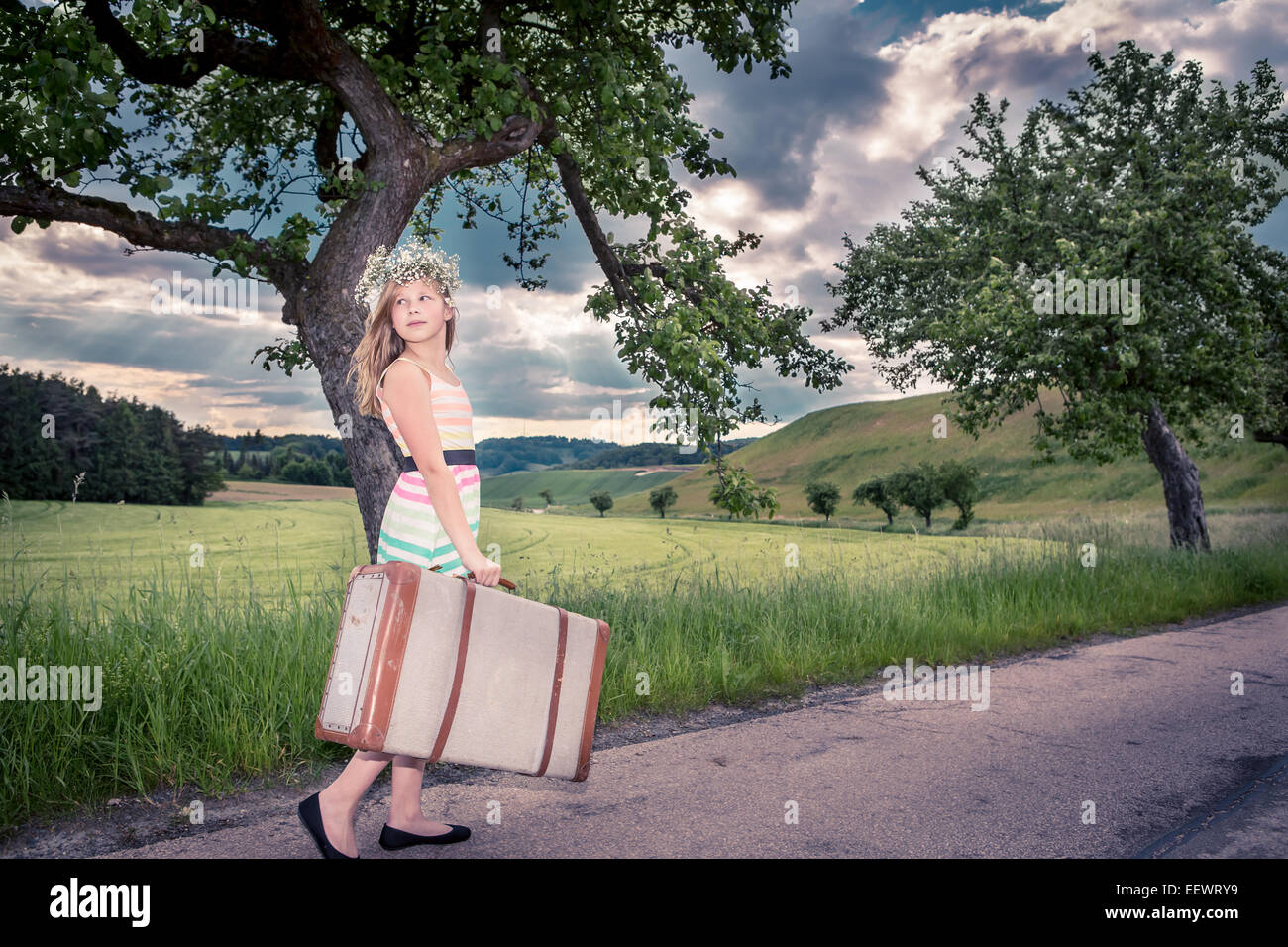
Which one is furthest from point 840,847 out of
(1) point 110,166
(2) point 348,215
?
(1) point 110,166

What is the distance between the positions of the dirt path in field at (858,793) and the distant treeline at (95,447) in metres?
3.77

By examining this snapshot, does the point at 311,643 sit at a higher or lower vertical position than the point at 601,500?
higher

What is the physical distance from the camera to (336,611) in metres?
6.06

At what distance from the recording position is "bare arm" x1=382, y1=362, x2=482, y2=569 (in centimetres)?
318

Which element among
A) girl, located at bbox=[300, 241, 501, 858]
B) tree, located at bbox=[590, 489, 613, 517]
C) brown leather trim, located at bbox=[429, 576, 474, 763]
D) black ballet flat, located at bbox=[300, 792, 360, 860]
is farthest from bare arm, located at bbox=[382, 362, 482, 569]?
tree, located at bbox=[590, 489, 613, 517]

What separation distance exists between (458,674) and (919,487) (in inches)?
1458

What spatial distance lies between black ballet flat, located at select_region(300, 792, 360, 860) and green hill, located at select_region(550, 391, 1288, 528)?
111 feet

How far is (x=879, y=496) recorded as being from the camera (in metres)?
39.8

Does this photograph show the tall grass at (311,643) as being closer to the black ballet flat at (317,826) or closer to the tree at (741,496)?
the tree at (741,496)

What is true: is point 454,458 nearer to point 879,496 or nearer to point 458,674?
point 458,674

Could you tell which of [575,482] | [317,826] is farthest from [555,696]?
[575,482]

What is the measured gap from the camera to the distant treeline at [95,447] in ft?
35.0

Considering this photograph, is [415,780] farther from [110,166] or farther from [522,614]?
[110,166]

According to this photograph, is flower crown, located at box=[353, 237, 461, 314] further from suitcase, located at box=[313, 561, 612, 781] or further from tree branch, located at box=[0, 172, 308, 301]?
tree branch, located at box=[0, 172, 308, 301]
